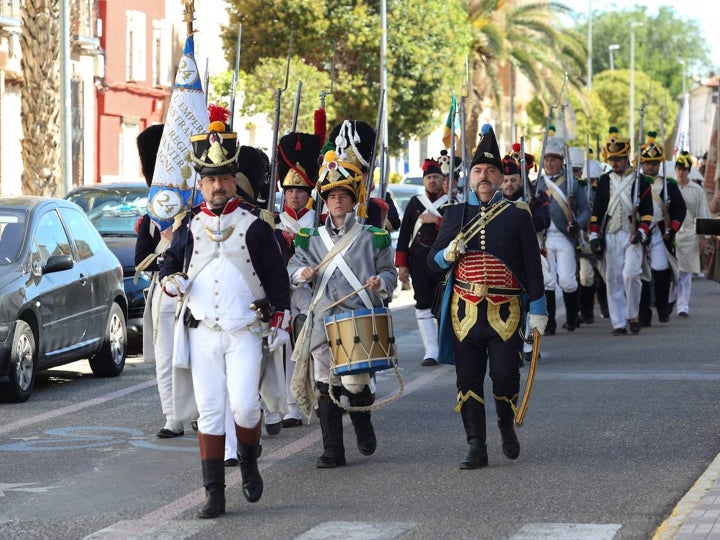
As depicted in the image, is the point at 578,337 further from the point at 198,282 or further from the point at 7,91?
the point at 7,91

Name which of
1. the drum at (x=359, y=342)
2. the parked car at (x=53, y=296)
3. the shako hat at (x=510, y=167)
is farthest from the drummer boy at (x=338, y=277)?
the shako hat at (x=510, y=167)

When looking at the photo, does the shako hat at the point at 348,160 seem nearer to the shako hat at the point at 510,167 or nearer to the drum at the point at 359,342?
the drum at the point at 359,342

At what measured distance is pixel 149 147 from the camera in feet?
38.9

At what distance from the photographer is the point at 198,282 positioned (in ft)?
28.6

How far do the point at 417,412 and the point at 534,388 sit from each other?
1.76 meters

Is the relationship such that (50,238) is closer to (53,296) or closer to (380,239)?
(53,296)

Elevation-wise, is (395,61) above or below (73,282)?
above

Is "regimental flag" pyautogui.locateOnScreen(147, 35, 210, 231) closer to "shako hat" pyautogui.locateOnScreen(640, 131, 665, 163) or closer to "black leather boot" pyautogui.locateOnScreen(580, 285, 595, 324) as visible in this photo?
"shako hat" pyautogui.locateOnScreen(640, 131, 665, 163)

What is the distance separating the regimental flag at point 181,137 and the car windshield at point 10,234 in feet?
8.70

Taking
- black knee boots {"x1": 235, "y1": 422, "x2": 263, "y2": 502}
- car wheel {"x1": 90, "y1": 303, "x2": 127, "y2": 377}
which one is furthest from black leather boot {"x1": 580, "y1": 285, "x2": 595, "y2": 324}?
black knee boots {"x1": 235, "y1": 422, "x2": 263, "y2": 502}

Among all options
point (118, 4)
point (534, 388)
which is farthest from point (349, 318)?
point (118, 4)

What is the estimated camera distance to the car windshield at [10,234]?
1350 centimetres

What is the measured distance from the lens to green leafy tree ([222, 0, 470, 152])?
44031 mm

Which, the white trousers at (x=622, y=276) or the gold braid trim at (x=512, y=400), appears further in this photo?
the white trousers at (x=622, y=276)
